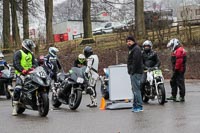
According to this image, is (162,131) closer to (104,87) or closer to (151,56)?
(151,56)

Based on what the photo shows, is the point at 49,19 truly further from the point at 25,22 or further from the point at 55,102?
the point at 55,102

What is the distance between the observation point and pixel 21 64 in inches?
504

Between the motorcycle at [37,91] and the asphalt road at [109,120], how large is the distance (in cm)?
28

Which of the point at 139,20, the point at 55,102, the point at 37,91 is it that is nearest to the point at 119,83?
the point at 55,102

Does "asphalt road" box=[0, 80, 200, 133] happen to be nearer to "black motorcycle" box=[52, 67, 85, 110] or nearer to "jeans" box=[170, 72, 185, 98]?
"black motorcycle" box=[52, 67, 85, 110]

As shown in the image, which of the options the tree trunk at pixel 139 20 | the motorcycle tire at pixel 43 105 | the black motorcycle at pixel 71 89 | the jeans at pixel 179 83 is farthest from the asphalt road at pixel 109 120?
the tree trunk at pixel 139 20

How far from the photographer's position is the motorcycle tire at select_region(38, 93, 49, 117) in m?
12.1

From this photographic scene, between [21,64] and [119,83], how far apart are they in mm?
3067

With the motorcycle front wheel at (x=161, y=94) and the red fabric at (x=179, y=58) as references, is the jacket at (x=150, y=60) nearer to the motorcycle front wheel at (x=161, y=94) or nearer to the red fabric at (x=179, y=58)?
the red fabric at (x=179, y=58)

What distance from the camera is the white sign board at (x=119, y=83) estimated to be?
14250mm

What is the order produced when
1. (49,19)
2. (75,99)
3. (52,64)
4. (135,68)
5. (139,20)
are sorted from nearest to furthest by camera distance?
(135,68) → (75,99) → (52,64) → (139,20) → (49,19)

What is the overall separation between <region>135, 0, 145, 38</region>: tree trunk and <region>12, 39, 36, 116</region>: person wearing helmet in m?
21.4

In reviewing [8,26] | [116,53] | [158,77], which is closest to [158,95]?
[158,77]

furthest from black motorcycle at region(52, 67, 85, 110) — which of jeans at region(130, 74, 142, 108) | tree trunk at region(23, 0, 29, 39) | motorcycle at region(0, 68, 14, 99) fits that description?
tree trunk at region(23, 0, 29, 39)
